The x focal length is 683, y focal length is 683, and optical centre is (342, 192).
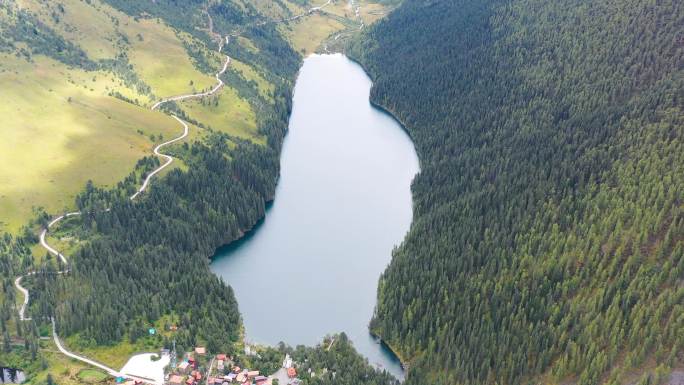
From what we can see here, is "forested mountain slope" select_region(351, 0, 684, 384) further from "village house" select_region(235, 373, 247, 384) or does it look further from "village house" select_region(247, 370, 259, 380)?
"village house" select_region(235, 373, 247, 384)

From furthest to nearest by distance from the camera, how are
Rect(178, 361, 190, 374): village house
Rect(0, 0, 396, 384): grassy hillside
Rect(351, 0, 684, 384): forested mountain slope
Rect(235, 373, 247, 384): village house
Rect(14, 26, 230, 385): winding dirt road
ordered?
Rect(0, 0, 396, 384): grassy hillside → Rect(14, 26, 230, 385): winding dirt road → Rect(178, 361, 190, 374): village house → Rect(235, 373, 247, 384): village house → Rect(351, 0, 684, 384): forested mountain slope

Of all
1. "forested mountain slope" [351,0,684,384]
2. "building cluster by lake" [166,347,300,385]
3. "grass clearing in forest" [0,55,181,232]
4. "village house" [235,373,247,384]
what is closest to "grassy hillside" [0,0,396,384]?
"grass clearing in forest" [0,55,181,232]

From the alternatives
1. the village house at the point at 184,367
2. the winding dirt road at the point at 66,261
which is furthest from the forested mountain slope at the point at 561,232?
the winding dirt road at the point at 66,261

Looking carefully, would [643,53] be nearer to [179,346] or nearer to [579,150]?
[579,150]

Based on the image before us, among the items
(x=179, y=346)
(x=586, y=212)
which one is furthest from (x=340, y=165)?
(x=179, y=346)

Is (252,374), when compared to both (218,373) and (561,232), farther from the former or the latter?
(561,232)

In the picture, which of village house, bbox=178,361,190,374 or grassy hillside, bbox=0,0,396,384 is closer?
village house, bbox=178,361,190,374

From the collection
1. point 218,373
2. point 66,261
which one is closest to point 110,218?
point 66,261

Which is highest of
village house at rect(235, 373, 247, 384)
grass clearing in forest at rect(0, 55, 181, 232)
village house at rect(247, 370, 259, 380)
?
grass clearing in forest at rect(0, 55, 181, 232)

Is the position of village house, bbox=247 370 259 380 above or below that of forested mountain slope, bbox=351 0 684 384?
below
